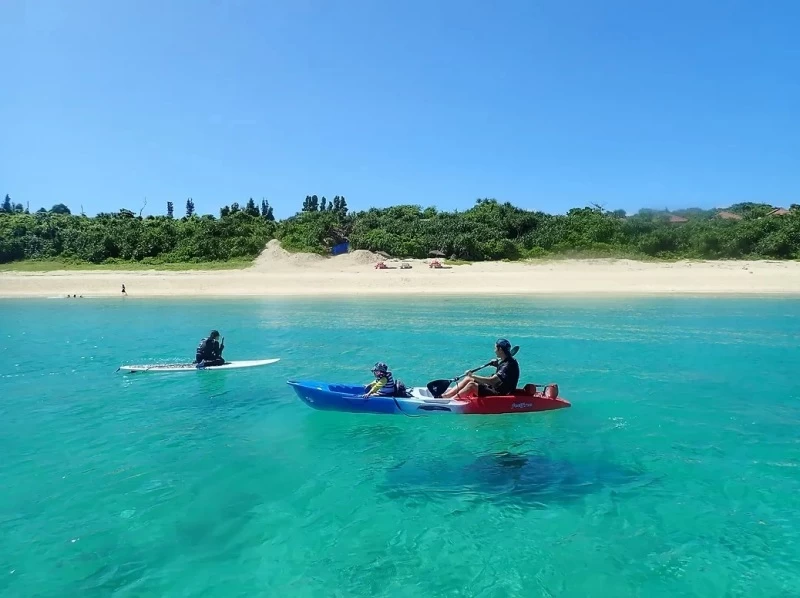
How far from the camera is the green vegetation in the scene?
4484 centimetres

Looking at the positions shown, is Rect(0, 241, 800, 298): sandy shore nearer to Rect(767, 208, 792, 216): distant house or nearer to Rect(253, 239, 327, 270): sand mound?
Rect(253, 239, 327, 270): sand mound

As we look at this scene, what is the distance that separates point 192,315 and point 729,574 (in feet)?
89.8

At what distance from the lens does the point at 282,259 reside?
47719 mm

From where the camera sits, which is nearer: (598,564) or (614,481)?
(598,564)

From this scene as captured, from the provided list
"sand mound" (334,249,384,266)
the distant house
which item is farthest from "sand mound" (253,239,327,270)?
the distant house

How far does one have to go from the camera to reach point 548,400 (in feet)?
40.1

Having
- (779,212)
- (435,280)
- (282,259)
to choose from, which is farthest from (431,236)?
(779,212)

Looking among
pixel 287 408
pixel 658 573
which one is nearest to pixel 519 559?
pixel 658 573

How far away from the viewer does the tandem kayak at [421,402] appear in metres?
11.9

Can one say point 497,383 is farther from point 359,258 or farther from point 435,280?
point 359,258

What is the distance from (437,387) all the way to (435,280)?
27612 mm

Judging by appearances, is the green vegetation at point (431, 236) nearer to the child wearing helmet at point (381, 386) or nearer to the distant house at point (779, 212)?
the distant house at point (779, 212)

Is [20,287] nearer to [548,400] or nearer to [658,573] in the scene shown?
[548,400]

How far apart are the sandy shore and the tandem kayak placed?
81.3 feet
